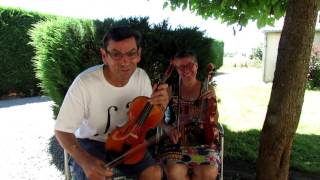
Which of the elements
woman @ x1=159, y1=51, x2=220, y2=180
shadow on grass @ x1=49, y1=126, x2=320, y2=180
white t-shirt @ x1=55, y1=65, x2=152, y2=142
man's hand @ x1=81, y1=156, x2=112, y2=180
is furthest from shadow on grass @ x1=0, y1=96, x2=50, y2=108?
man's hand @ x1=81, y1=156, x2=112, y2=180

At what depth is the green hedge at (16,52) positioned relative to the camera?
11727mm

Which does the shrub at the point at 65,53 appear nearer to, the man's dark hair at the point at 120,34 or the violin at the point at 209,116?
the violin at the point at 209,116

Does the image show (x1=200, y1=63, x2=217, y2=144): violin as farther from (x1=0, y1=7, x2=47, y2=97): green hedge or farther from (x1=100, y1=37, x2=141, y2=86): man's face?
(x1=0, y1=7, x2=47, y2=97): green hedge

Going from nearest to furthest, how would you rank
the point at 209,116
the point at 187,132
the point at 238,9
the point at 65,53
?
1. the point at 209,116
2. the point at 187,132
3. the point at 238,9
4. the point at 65,53

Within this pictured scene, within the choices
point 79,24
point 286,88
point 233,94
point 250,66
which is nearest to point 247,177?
point 286,88

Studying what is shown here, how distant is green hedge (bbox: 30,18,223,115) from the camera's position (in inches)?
214

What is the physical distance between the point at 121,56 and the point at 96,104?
14.8 inches

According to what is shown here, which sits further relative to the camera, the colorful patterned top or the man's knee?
the colorful patterned top

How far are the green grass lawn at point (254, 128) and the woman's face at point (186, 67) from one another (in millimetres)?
1884

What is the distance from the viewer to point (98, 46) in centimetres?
541

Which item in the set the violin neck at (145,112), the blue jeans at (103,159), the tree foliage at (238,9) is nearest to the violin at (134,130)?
the violin neck at (145,112)

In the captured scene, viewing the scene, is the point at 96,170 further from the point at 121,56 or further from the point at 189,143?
the point at 189,143

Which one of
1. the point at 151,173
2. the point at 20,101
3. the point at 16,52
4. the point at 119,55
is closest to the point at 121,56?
the point at 119,55

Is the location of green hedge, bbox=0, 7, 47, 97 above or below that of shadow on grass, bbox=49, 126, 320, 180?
above
